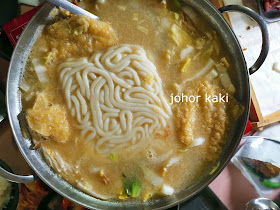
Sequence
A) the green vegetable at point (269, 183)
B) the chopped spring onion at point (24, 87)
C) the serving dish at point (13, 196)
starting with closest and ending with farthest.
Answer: the chopped spring onion at point (24, 87) → the serving dish at point (13, 196) → the green vegetable at point (269, 183)

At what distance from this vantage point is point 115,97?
322 centimetres

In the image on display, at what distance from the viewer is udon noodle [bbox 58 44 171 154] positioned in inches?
126

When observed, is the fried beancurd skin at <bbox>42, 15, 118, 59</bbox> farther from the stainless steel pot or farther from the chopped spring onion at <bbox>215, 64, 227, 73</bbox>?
the chopped spring onion at <bbox>215, 64, 227, 73</bbox>

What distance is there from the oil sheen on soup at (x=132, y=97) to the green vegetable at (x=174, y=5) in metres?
0.02

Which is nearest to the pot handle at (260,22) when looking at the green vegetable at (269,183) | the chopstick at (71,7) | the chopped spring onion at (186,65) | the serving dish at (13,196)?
the chopped spring onion at (186,65)

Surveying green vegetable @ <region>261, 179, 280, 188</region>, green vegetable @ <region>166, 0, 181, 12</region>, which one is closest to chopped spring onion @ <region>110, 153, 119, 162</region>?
green vegetable @ <region>166, 0, 181, 12</region>

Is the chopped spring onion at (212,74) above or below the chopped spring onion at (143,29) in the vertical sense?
below

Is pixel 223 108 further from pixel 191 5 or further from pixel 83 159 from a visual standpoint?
pixel 83 159

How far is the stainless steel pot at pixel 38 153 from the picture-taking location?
3.15 metres

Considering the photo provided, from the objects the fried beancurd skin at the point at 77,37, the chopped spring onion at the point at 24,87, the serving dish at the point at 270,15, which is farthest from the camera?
the serving dish at the point at 270,15

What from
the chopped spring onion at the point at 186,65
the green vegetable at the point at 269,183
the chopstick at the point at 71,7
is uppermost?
the chopstick at the point at 71,7

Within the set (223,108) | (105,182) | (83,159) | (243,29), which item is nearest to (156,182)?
(105,182)

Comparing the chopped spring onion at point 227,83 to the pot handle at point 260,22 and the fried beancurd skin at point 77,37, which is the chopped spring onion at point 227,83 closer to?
the pot handle at point 260,22

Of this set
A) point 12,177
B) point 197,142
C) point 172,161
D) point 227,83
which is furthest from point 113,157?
point 227,83
